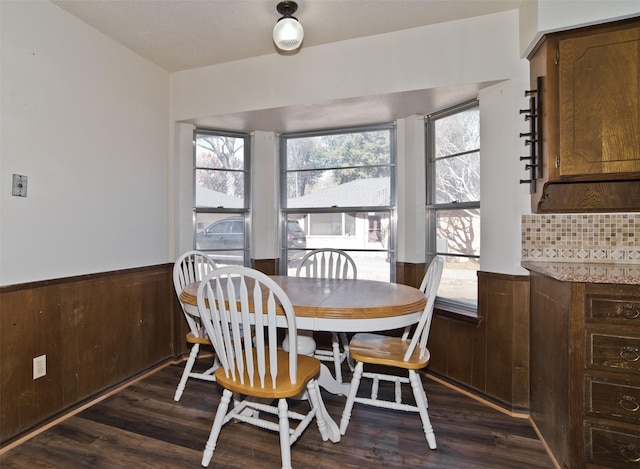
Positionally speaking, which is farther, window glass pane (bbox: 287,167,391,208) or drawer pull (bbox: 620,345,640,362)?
window glass pane (bbox: 287,167,391,208)

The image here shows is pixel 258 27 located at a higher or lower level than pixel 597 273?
higher

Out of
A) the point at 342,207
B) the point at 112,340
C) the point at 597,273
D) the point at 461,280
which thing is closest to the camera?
the point at 597,273

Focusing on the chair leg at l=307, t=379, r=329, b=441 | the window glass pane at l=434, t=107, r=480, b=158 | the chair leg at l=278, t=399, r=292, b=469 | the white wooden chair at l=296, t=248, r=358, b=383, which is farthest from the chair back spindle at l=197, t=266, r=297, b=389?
the window glass pane at l=434, t=107, r=480, b=158

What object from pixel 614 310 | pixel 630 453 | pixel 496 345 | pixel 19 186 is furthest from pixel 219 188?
pixel 630 453

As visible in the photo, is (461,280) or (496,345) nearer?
(496,345)

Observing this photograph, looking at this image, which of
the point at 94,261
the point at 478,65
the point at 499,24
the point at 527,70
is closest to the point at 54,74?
the point at 94,261

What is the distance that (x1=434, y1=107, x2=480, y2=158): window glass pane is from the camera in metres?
2.43

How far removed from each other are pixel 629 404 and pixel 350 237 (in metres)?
2.09

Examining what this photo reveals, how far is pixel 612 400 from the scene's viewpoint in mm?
1455

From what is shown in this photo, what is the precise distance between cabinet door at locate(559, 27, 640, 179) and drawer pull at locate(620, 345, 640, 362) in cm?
88

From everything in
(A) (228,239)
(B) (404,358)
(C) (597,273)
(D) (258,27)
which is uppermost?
(D) (258,27)

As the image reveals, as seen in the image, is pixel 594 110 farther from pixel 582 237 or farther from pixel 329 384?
pixel 329 384

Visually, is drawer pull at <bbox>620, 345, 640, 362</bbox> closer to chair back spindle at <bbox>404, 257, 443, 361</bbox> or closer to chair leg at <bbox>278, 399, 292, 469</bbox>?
chair back spindle at <bbox>404, 257, 443, 361</bbox>

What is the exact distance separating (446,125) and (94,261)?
8.80ft
